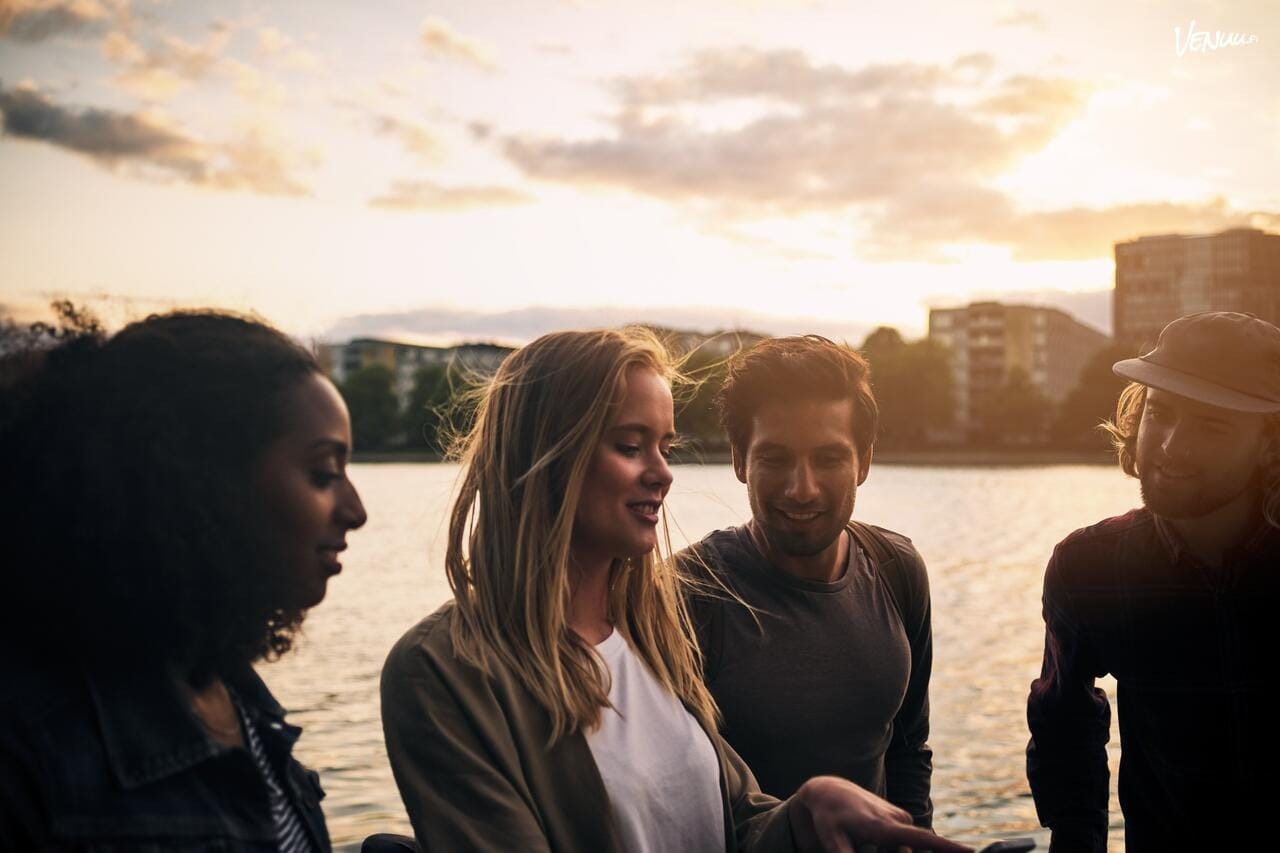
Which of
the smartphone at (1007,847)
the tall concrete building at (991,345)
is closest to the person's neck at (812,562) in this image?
the smartphone at (1007,847)

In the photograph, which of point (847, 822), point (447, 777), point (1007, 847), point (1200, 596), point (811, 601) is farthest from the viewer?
point (811, 601)

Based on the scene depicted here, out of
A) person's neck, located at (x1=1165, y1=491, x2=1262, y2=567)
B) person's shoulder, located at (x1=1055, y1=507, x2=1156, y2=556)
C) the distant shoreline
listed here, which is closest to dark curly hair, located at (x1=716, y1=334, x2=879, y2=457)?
person's shoulder, located at (x1=1055, y1=507, x2=1156, y2=556)

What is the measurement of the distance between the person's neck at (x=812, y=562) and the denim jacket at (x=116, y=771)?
2.03 metres

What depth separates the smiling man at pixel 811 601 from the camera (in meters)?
3.44

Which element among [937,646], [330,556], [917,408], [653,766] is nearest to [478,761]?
[653,766]

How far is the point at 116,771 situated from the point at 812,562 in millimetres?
2348

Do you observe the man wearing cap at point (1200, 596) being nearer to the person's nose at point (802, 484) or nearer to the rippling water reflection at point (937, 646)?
the person's nose at point (802, 484)

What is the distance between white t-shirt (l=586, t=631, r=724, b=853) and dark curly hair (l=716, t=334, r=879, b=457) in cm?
123

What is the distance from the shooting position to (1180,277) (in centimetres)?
11138

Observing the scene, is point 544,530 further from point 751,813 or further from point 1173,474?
point 1173,474

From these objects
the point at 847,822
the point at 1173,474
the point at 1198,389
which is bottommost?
the point at 847,822

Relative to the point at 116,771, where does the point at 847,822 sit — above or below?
below

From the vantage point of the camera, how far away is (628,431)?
8.89 feet

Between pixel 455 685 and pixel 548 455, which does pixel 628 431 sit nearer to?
pixel 548 455
